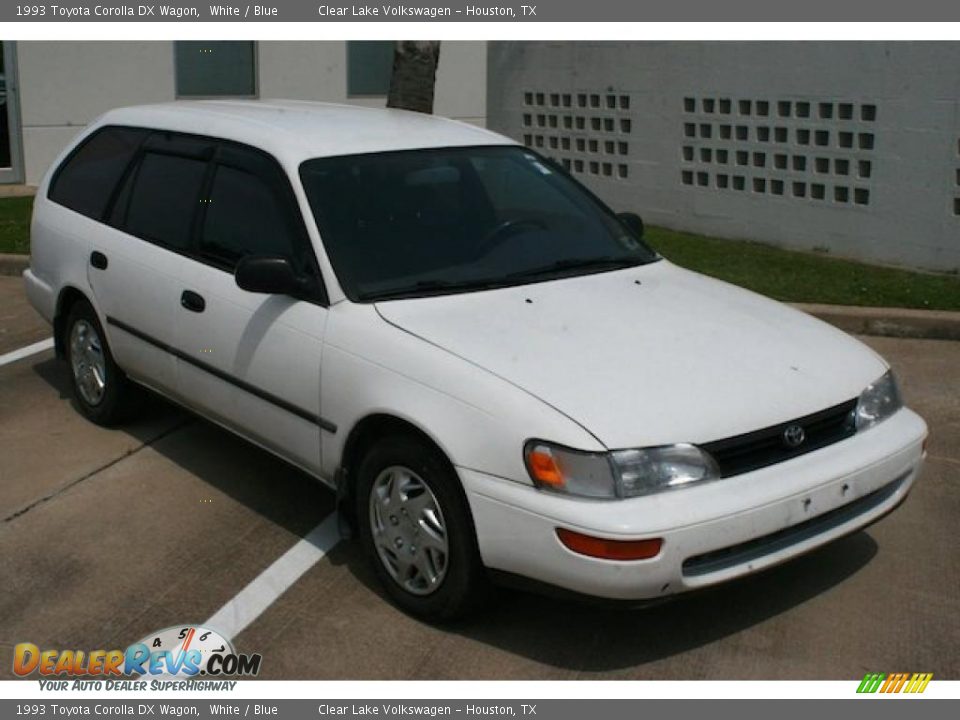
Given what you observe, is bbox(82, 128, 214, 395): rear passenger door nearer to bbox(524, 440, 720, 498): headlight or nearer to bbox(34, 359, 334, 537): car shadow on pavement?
bbox(34, 359, 334, 537): car shadow on pavement

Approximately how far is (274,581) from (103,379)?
82.9 inches

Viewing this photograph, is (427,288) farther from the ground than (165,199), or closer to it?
closer to it

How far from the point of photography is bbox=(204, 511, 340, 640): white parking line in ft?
15.4

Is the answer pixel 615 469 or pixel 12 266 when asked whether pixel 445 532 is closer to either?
pixel 615 469

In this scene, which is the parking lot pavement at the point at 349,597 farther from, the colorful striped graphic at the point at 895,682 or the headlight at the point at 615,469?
the headlight at the point at 615,469

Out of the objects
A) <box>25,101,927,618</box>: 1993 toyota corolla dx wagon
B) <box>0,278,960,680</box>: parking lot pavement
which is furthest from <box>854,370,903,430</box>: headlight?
<box>0,278,960,680</box>: parking lot pavement

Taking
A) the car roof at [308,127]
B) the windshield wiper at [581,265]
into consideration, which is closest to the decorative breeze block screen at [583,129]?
the car roof at [308,127]

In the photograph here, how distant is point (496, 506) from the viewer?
4191mm

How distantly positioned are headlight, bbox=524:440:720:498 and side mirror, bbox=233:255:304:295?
Result: 1358mm

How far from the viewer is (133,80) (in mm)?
14289

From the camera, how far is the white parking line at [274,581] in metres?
4.70

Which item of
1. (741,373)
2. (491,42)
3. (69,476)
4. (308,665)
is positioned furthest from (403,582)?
(491,42)

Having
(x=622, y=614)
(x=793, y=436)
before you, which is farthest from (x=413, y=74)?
(x=793, y=436)

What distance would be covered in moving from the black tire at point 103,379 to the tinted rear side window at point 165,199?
0.61m
